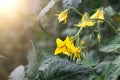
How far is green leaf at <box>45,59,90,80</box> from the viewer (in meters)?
0.79

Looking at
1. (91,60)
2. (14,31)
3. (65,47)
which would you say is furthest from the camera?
(14,31)

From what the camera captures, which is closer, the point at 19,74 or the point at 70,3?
the point at 70,3

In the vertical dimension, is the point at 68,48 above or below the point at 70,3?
below

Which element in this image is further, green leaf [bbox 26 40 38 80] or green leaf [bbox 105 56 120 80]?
green leaf [bbox 26 40 38 80]

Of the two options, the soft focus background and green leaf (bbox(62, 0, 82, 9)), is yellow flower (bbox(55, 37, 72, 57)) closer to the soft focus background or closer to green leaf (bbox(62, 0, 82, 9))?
green leaf (bbox(62, 0, 82, 9))

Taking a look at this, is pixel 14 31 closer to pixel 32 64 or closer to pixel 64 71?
pixel 32 64

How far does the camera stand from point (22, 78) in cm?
97

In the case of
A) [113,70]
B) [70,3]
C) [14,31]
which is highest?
[14,31]

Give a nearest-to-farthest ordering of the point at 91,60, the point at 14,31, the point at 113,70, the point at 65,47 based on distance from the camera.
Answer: the point at 113,70
the point at 65,47
the point at 91,60
the point at 14,31

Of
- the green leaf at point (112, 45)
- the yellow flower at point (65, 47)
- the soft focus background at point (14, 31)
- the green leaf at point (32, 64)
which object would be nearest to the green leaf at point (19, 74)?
the green leaf at point (32, 64)

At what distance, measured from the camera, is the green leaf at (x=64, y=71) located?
2.58 feet

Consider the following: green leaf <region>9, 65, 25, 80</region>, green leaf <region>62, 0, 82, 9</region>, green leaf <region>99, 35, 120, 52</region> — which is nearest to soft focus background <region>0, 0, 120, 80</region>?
green leaf <region>9, 65, 25, 80</region>

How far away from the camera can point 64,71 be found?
31.0 inches

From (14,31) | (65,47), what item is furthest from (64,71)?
(14,31)
